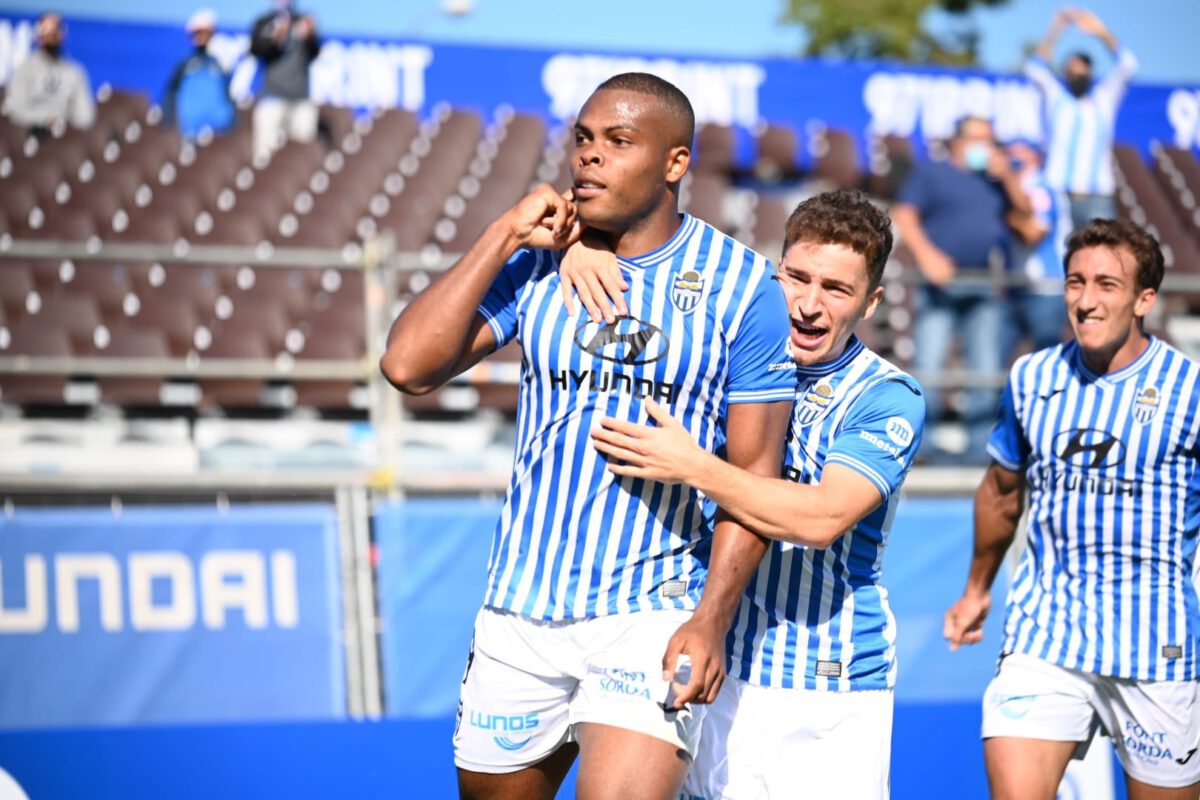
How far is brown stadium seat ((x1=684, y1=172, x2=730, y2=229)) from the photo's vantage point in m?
12.4

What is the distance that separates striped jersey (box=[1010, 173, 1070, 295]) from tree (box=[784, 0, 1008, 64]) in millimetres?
27698

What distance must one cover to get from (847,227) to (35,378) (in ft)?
23.9

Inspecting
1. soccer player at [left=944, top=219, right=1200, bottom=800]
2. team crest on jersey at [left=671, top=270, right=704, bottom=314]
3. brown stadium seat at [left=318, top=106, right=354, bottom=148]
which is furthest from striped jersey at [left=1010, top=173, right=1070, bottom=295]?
brown stadium seat at [left=318, top=106, right=354, bottom=148]

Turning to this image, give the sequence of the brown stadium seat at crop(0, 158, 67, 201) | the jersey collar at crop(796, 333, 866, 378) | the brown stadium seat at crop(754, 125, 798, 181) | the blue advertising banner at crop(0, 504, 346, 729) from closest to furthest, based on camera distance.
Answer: the jersey collar at crop(796, 333, 866, 378)
the blue advertising banner at crop(0, 504, 346, 729)
the brown stadium seat at crop(0, 158, 67, 201)
the brown stadium seat at crop(754, 125, 798, 181)

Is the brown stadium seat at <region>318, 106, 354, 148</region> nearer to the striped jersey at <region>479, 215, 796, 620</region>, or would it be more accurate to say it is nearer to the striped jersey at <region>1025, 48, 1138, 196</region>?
the striped jersey at <region>1025, 48, 1138, 196</region>

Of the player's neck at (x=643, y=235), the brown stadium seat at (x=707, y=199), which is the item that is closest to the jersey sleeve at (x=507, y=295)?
the player's neck at (x=643, y=235)

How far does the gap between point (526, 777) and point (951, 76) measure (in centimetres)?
1587

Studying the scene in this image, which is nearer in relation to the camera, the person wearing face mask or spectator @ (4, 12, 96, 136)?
the person wearing face mask

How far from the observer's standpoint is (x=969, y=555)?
6.56 meters

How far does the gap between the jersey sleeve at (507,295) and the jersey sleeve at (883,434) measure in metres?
0.83

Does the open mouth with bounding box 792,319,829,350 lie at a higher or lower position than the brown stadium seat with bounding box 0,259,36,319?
higher

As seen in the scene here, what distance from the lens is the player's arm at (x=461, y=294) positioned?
3006 millimetres

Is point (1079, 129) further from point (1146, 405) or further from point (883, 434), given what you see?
point (883, 434)

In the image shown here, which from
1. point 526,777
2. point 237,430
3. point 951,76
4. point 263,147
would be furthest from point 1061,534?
point 951,76
